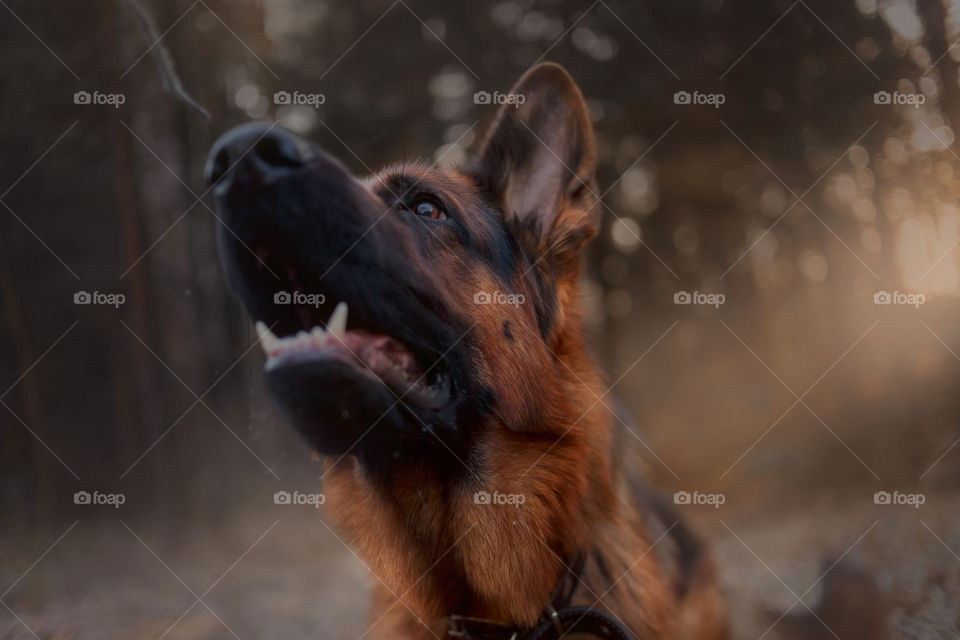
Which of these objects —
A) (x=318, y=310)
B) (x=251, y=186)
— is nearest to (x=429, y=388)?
(x=318, y=310)

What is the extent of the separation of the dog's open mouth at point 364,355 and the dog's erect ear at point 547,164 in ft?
2.40

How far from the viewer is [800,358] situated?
4277 millimetres

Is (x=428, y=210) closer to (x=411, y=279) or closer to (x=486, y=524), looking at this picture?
(x=411, y=279)

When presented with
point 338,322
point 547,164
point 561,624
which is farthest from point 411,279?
point 561,624

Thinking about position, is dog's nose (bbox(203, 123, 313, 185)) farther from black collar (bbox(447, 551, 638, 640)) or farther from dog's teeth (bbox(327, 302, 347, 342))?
black collar (bbox(447, 551, 638, 640))

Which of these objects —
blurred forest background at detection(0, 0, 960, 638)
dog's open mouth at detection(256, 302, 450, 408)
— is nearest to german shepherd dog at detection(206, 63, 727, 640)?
dog's open mouth at detection(256, 302, 450, 408)

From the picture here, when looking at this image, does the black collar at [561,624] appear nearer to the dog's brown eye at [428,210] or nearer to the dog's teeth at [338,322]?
the dog's teeth at [338,322]

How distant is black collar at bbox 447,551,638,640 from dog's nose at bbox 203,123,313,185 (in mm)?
1701

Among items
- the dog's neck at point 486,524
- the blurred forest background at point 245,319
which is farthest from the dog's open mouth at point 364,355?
the blurred forest background at point 245,319

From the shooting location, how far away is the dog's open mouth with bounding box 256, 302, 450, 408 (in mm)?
2093

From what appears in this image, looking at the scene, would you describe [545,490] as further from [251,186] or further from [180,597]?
[180,597]

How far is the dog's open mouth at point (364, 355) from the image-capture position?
2093 millimetres

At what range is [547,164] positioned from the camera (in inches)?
103

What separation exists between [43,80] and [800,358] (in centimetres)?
488
